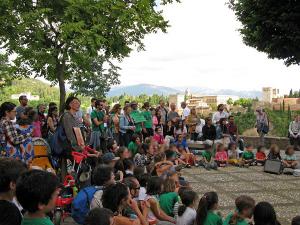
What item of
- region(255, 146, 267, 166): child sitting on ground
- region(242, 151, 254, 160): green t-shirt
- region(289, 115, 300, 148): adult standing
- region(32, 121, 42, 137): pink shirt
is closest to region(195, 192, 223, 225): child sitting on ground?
region(32, 121, 42, 137): pink shirt

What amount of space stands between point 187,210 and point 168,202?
490 millimetres

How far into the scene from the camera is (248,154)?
1367cm

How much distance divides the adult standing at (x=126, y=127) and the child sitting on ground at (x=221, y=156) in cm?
289

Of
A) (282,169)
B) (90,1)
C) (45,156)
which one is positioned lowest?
(282,169)

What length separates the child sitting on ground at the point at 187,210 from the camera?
552cm

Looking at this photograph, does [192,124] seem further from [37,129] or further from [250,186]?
[37,129]

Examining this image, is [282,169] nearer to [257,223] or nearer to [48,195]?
[257,223]

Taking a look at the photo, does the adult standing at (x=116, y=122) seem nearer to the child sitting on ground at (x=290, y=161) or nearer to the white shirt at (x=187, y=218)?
the child sitting on ground at (x=290, y=161)

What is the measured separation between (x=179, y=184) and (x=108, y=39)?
25.4 ft

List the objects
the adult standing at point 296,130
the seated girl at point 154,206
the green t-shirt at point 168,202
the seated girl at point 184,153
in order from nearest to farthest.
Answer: the seated girl at point 154,206 → the green t-shirt at point 168,202 → the seated girl at point 184,153 → the adult standing at point 296,130

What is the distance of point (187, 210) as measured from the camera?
5613mm

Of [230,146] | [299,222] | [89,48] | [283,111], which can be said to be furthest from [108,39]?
[283,111]

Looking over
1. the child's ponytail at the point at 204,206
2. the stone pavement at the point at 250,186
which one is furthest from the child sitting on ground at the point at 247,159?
the child's ponytail at the point at 204,206

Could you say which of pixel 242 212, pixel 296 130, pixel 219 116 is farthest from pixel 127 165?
pixel 296 130
